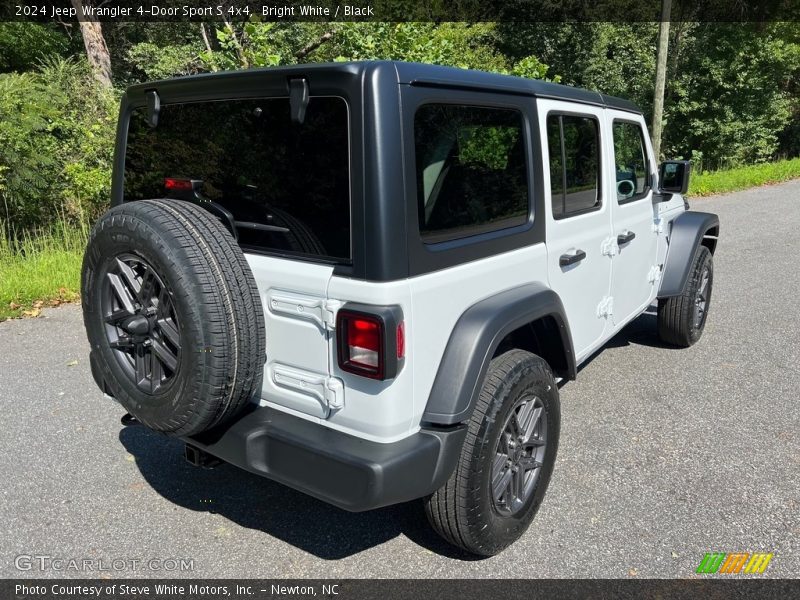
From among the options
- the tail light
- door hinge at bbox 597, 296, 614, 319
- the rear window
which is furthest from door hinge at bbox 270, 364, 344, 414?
door hinge at bbox 597, 296, 614, 319

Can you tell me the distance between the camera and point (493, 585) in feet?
8.50

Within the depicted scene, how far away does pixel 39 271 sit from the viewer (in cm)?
699

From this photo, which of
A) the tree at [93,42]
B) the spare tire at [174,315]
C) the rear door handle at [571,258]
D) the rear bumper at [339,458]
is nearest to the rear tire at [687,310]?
the rear door handle at [571,258]

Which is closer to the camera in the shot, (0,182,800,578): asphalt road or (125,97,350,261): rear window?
(125,97,350,261): rear window

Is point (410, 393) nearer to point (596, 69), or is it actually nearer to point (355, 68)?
point (355, 68)

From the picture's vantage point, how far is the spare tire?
2.24m

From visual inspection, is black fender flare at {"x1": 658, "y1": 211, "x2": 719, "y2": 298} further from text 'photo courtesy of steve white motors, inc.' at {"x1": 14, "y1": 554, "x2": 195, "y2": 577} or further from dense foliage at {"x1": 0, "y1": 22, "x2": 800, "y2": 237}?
dense foliage at {"x1": 0, "y1": 22, "x2": 800, "y2": 237}

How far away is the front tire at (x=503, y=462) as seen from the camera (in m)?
2.47

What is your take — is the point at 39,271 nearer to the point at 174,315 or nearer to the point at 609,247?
the point at 174,315

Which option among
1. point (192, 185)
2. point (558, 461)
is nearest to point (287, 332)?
point (192, 185)

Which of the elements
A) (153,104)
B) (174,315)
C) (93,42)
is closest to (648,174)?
(153,104)

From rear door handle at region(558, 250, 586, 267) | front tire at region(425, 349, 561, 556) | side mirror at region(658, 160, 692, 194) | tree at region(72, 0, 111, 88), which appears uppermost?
tree at region(72, 0, 111, 88)

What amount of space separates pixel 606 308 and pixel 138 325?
8.36ft

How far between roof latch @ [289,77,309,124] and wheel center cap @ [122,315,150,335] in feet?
3.09
